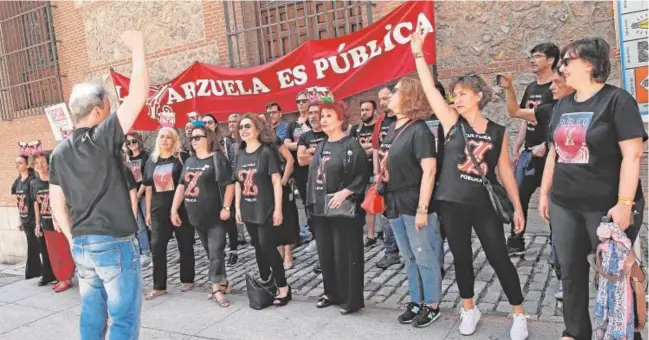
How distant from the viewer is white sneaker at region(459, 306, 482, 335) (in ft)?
12.7

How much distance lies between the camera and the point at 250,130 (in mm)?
4918

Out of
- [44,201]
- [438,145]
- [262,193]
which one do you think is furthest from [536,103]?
[44,201]

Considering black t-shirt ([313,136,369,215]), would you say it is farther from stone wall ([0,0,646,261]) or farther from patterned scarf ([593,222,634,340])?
stone wall ([0,0,646,261])

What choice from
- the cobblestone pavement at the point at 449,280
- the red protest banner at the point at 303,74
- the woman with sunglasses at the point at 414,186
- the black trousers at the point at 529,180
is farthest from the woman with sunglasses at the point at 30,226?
the black trousers at the point at 529,180

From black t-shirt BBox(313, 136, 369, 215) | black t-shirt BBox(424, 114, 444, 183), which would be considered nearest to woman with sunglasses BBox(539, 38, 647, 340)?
black t-shirt BBox(424, 114, 444, 183)

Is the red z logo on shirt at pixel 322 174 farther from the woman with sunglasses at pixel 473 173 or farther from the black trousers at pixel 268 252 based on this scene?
the woman with sunglasses at pixel 473 173

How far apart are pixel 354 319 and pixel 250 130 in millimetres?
1950

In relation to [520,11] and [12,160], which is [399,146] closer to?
[520,11]

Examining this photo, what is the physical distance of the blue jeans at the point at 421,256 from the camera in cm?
401

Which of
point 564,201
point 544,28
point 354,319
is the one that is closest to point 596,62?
point 564,201

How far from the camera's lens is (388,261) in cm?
590

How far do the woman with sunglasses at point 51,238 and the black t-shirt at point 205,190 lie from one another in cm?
228

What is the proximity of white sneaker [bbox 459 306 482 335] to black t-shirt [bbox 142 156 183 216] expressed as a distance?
10.7 ft

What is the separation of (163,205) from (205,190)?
651 millimetres
